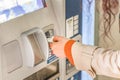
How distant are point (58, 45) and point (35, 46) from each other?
0.11 metres

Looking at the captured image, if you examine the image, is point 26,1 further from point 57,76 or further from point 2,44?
point 57,76

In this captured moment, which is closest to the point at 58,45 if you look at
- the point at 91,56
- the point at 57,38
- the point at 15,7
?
the point at 57,38

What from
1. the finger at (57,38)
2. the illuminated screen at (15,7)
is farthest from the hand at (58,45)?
the illuminated screen at (15,7)

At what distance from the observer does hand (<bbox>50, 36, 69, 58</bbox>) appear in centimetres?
144

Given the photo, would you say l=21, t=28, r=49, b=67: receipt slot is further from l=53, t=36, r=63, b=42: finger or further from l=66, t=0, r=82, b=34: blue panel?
l=66, t=0, r=82, b=34: blue panel

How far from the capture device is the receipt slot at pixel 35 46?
A: 1.35m

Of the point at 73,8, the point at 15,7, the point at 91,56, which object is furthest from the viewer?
the point at 73,8

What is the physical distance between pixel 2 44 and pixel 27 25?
15 cm

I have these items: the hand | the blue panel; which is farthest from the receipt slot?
the blue panel

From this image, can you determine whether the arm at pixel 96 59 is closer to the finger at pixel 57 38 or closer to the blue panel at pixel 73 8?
the finger at pixel 57 38

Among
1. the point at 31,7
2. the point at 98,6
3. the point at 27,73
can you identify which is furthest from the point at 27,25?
the point at 98,6

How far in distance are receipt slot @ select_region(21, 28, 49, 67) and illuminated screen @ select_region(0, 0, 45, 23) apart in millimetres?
86

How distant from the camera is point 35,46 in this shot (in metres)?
1.39

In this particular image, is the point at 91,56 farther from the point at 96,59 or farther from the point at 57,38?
the point at 57,38
